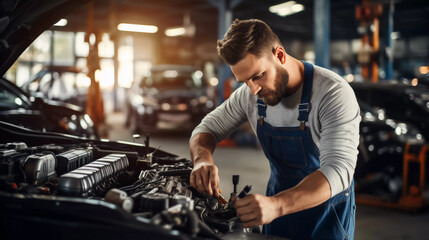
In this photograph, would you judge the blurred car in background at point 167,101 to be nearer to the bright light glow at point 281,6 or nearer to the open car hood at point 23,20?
the bright light glow at point 281,6

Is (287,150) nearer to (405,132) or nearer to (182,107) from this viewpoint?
(405,132)

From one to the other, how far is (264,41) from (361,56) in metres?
7.39

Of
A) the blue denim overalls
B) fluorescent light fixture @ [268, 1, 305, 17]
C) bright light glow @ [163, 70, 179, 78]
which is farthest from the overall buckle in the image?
fluorescent light fixture @ [268, 1, 305, 17]

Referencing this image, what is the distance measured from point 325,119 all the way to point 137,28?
57.5ft

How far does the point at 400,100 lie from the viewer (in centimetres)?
547

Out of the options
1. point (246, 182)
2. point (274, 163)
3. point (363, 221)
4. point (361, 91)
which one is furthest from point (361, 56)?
point (274, 163)

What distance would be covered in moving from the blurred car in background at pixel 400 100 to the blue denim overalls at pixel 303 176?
4.15 m

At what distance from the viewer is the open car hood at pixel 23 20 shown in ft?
5.14

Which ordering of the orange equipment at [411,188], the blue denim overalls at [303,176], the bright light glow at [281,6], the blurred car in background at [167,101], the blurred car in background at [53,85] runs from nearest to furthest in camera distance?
the blue denim overalls at [303,176]
the orange equipment at [411,188]
the blurred car in background at [53,85]
the blurred car in background at [167,101]
the bright light glow at [281,6]

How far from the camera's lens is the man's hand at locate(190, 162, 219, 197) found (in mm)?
1569

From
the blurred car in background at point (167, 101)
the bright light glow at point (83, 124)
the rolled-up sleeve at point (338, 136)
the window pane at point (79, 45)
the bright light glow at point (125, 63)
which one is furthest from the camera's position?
the bright light glow at point (125, 63)

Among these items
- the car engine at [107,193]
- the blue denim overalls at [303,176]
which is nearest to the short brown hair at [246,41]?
the blue denim overalls at [303,176]

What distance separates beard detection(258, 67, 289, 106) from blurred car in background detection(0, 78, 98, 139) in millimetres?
2496

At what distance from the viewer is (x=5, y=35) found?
5.40ft
